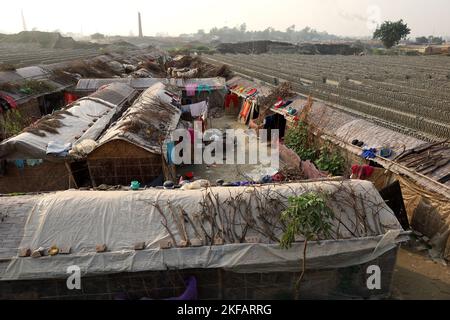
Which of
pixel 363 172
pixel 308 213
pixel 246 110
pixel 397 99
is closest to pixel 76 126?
pixel 363 172

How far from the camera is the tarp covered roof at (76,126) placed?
34.9 feet

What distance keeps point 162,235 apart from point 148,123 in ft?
23.9

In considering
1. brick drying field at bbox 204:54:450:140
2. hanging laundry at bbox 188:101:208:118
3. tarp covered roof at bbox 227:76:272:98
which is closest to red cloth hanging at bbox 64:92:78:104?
hanging laundry at bbox 188:101:208:118

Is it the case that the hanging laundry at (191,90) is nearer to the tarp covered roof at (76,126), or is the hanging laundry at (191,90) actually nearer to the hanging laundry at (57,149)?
the tarp covered roof at (76,126)

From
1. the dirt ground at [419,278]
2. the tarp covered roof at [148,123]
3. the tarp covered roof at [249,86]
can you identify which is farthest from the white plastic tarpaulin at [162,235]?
the tarp covered roof at [249,86]

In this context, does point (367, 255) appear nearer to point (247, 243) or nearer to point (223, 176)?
point (247, 243)

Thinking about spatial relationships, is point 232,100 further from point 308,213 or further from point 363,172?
point 308,213

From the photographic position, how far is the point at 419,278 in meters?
7.93

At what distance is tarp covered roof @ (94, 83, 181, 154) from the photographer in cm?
1106

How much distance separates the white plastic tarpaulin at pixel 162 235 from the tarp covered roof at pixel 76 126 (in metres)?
4.36

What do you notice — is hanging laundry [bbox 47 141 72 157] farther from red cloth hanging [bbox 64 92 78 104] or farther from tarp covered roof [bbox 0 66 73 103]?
red cloth hanging [bbox 64 92 78 104]

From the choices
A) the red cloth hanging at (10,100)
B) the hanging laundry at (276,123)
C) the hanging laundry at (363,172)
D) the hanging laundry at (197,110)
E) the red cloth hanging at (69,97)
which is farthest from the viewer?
the red cloth hanging at (69,97)

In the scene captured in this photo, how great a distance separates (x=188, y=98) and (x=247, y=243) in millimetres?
18933
